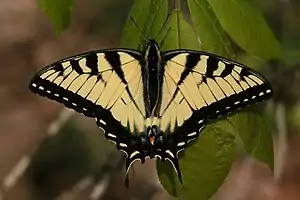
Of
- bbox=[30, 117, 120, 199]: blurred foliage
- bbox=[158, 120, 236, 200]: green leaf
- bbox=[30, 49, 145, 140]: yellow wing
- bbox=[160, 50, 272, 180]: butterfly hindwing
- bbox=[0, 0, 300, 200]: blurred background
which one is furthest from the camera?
bbox=[30, 117, 120, 199]: blurred foliage

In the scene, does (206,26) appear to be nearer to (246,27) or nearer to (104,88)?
(246,27)

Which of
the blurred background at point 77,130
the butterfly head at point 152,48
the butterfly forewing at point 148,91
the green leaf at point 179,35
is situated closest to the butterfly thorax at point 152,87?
the butterfly forewing at point 148,91

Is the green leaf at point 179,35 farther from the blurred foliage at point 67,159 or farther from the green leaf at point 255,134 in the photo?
the blurred foliage at point 67,159

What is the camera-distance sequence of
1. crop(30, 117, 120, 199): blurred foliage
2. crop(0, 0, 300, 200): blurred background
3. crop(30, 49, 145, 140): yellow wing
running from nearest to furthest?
crop(30, 49, 145, 140): yellow wing
crop(0, 0, 300, 200): blurred background
crop(30, 117, 120, 199): blurred foliage

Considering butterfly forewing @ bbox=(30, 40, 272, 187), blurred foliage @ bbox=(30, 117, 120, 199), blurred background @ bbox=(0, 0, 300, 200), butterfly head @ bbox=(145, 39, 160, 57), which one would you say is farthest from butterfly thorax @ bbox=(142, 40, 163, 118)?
blurred foliage @ bbox=(30, 117, 120, 199)

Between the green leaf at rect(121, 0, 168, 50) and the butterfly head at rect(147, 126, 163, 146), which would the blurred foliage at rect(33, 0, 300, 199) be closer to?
the green leaf at rect(121, 0, 168, 50)

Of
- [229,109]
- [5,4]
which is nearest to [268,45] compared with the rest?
[229,109]

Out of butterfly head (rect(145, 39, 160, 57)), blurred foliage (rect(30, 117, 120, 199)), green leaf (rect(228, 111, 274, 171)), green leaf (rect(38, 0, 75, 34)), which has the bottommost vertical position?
green leaf (rect(228, 111, 274, 171))

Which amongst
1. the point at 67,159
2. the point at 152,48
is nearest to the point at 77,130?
the point at 67,159
